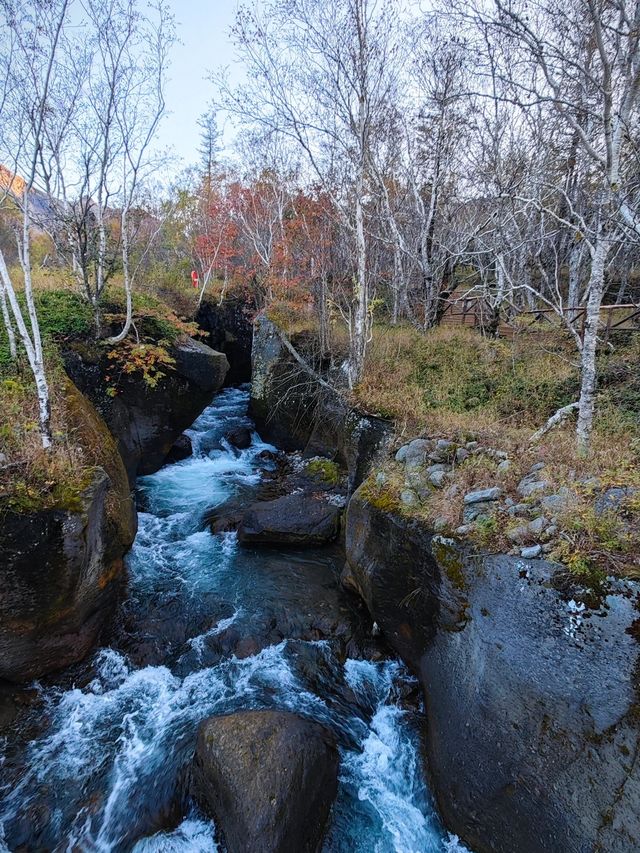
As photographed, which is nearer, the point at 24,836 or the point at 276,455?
the point at 24,836

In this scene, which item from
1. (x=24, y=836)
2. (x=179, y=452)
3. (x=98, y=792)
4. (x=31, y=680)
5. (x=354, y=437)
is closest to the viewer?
(x=24, y=836)

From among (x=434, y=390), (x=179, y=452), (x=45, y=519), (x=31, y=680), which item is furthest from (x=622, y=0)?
(x=179, y=452)

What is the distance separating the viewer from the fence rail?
10477mm

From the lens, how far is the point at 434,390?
9703 millimetres

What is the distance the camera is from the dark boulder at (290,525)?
8.70m

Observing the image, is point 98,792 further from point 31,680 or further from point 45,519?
point 45,519

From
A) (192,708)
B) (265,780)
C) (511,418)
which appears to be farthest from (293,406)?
(265,780)

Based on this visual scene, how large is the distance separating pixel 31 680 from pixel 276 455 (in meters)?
8.97

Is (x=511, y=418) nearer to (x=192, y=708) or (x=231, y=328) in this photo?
(x=192, y=708)

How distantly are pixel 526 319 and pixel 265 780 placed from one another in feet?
42.3

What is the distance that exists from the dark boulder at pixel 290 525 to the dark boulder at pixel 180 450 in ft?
15.8

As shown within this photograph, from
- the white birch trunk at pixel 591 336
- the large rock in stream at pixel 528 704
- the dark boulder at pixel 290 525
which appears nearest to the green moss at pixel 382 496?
the large rock in stream at pixel 528 704

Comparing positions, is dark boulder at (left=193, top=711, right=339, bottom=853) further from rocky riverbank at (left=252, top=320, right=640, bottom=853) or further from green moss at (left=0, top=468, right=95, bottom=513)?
green moss at (left=0, top=468, right=95, bottom=513)

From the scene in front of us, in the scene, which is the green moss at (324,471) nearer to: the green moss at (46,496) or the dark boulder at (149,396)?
the dark boulder at (149,396)
